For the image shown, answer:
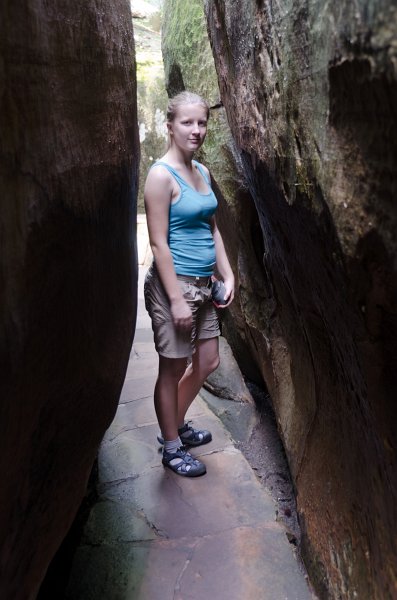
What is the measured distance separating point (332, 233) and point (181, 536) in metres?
2.08

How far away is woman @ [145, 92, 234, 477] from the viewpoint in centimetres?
289

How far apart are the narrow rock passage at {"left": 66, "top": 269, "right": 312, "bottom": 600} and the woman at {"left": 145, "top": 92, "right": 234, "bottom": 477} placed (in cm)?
26

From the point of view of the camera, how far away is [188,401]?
360 cm

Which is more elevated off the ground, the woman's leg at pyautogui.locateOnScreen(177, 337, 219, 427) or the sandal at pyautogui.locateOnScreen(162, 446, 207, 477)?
the woman's leg at pyautogui.locateOnScreen(177, 337, 219, 427)

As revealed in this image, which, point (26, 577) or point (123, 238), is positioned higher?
point (123, 238)

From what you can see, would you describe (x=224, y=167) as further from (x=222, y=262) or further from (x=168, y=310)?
(x=168, y=310)

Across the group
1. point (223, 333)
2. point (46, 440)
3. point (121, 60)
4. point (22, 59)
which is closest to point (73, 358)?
point (46, 440)

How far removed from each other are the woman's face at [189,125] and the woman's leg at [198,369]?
3.83ft

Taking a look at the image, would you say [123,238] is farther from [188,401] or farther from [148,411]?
[148,411]

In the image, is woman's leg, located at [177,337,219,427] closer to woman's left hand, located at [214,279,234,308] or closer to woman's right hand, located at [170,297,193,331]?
woman's left hand, located at [214,279,234,308]

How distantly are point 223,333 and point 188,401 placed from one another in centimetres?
215

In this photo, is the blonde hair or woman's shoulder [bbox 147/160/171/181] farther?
the blonde hair

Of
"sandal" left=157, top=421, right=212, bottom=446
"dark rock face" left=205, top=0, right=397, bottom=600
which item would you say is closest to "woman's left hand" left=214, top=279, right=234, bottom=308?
"dark rock face" left=205, top=0, right=397, bottom=600

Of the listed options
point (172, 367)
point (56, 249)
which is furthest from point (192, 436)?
point (56, 249)
